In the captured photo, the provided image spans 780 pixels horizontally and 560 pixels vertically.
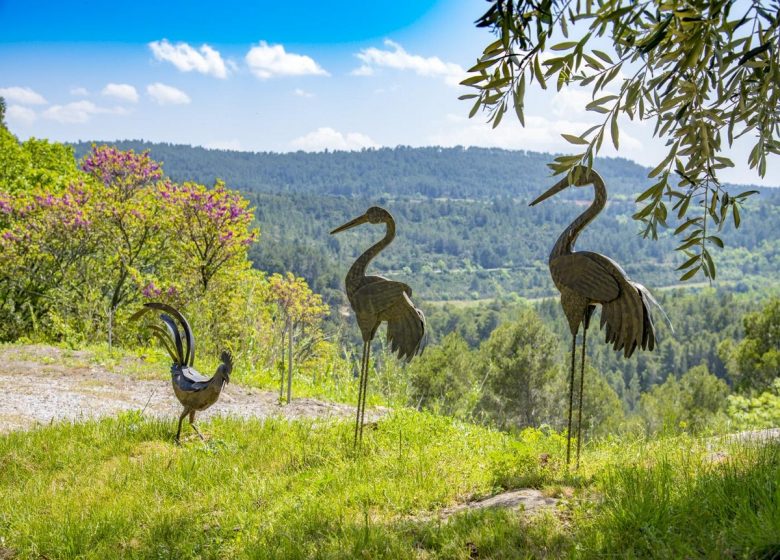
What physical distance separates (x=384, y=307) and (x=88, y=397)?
5269 millimetres

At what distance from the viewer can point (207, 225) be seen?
14.6 metres

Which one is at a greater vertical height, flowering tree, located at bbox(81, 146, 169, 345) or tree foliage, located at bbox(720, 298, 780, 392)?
flowering tree, located at bbox(81, 146, 169, 345)

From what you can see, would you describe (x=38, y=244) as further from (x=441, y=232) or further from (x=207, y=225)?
(x=441, y=232)

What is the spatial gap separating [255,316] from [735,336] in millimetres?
83395

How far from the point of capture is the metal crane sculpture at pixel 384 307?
19.6ft

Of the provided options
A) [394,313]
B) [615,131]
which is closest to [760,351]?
[394,313]

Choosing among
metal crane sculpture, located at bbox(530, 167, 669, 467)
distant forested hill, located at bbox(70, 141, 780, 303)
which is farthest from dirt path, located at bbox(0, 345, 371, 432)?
distant forested hill, located at bbox(70, 141, 780, 303)

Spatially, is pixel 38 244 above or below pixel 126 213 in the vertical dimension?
below

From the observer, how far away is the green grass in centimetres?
357

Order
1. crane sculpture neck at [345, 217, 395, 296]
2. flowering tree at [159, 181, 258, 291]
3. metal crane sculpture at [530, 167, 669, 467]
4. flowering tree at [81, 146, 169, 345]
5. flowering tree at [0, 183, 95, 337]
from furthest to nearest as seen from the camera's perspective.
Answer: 1. flowering tree at [81, 146, 169, 345]
2. flowering tree at [0, 183, 95, 337]
3. flowering tree at [159, 181, 258, 291]
4. crane sculpture neck at [345, 217, 395, 296]
5. metal crane sculpture at [530, 167, 669, 467]

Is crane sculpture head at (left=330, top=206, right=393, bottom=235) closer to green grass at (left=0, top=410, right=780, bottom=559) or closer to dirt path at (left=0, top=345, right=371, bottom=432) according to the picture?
green grass at (left=0, top=410, right=780, bottom=559)

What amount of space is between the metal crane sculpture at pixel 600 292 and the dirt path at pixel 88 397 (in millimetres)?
3843

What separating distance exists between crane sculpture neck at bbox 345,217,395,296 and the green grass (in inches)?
62.2

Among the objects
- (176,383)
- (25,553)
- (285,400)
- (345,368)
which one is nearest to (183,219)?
(345,368)
